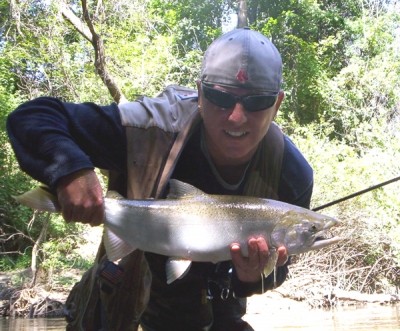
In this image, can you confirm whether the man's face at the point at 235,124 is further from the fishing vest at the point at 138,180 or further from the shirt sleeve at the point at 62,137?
the shirt sleeve at the point at 62,137

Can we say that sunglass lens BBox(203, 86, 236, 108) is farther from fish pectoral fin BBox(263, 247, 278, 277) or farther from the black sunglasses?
fish pectoral fin BBox(263, 247, 278, 277)

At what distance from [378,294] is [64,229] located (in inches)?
302

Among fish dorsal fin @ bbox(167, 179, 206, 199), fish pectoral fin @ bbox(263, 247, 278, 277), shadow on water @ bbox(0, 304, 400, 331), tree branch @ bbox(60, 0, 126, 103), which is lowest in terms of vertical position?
shadow on water @ bbox(0, 304, 400, 331)

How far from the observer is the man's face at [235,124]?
9.29 feet

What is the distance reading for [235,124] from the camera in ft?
9.29

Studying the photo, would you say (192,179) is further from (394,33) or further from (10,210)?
(394,33)

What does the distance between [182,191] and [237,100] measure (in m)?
0.47

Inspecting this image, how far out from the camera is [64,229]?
16047 mm

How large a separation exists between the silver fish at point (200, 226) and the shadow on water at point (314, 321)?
6.62 m

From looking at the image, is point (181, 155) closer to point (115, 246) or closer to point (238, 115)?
point (238, 115)

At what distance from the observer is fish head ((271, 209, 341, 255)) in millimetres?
2760

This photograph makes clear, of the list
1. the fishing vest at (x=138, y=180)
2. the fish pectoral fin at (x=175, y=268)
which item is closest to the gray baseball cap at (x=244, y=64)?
the fishing vest at (x=138, y=180)

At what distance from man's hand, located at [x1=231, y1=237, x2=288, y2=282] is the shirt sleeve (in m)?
0.67

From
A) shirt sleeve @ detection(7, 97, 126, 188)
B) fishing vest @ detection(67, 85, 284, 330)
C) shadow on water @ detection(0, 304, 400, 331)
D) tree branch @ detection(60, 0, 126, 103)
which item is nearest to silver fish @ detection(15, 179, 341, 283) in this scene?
fishing vest @ detection(67, 85, 284, 330)
